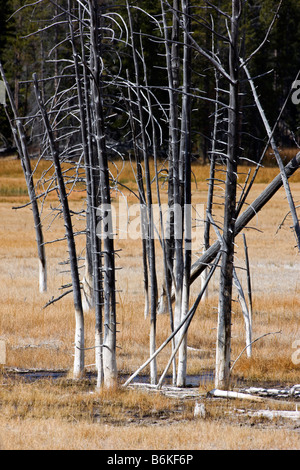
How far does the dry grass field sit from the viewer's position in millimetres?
6469

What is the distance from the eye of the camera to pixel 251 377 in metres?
9.52

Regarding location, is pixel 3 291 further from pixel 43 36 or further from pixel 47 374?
pixel 43 36

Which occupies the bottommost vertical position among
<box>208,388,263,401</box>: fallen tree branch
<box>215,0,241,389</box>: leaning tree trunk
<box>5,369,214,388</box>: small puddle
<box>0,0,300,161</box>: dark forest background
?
<box>5,369,214,388</box>: small puddle

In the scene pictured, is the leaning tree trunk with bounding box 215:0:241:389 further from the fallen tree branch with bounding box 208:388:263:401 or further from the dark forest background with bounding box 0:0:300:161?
Answer: the dark forest background with bounding box 0:0:300:161

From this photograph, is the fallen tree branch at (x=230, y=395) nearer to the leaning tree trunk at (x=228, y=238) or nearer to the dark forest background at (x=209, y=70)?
the leaning tree trunk at (x=228, y=238)

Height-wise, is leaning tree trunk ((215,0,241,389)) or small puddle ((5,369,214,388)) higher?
leaning tree trunk ((215,0,241,389))

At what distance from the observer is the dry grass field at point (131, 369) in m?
6.47

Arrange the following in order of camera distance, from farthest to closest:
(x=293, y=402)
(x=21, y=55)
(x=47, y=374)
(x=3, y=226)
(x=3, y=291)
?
(x=21, y=55)
(x=3, y=226)
(x=3, y=291)
(x=47, y=374)
(x=293, y=402)

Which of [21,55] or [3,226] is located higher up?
[21,55]

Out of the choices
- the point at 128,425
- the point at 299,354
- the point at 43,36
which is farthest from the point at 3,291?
the point at 43,36

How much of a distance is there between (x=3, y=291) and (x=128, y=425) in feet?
29.6

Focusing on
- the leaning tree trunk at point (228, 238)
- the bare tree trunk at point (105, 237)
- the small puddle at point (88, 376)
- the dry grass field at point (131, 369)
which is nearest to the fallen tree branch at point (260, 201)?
the dry grass field at point (131, 369)

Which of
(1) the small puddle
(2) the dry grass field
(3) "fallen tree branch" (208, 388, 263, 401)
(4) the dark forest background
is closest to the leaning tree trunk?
(3) "fallen tree branch" (208, 388, 263, 401)

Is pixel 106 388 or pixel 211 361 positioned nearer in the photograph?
pixel 106 388
